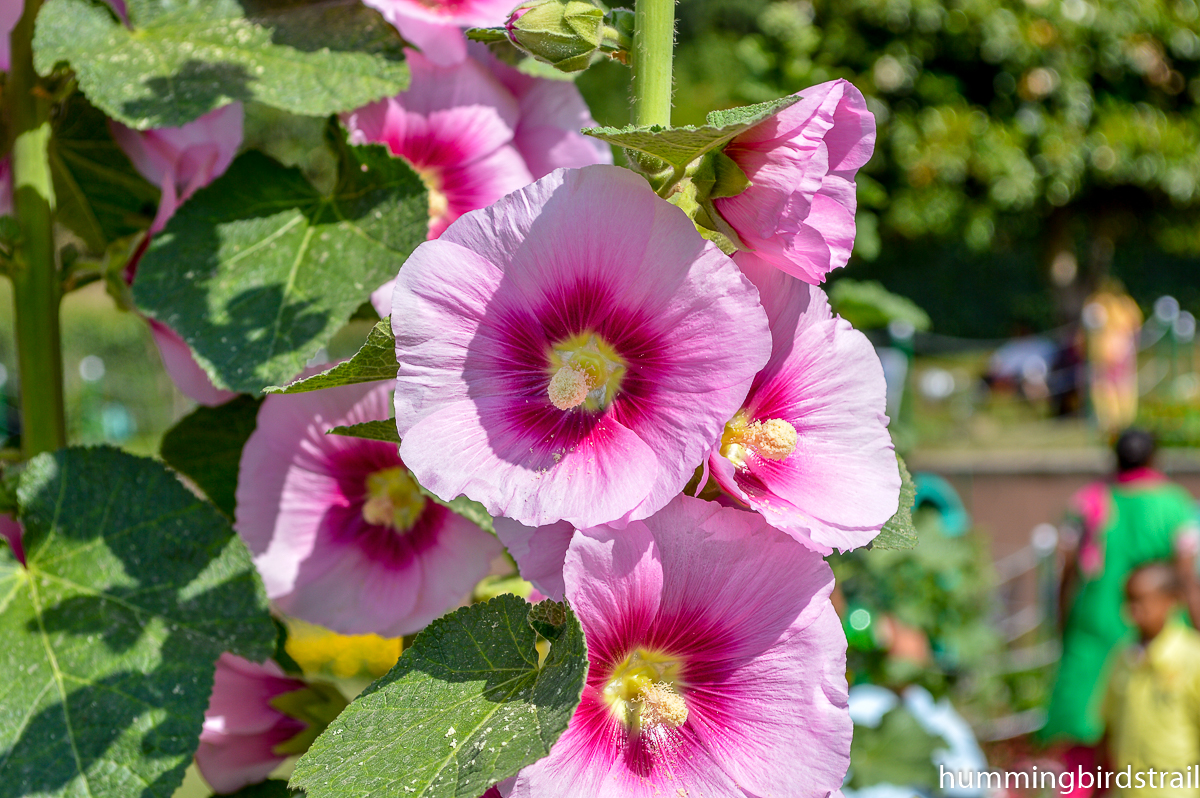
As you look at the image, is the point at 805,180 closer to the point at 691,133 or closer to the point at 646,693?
the point at 691,133

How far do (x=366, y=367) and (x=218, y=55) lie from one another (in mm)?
333

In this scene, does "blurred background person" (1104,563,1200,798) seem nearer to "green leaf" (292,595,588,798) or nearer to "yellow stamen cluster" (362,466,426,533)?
"yellow stamen cluster" (362,466,426,533)

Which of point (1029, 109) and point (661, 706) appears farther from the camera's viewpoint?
point (1029, 109)

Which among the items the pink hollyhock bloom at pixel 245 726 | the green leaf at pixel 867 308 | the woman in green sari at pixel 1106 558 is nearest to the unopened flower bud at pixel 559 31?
the pink hollyhock bloom at pixel 245 726

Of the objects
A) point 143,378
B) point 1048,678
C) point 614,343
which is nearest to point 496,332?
point 614,343

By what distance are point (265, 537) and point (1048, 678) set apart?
549 cm

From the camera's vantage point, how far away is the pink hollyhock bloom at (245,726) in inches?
31.5

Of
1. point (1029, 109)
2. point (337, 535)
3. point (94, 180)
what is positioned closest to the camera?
point (337, 535)

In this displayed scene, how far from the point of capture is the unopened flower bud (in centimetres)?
60

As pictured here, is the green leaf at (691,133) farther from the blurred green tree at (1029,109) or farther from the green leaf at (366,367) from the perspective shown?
the blurred green tree at (1029,109)

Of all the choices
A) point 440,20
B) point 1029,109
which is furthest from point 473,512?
point 1029,109

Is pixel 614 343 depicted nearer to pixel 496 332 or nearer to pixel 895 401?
pixel 496 332

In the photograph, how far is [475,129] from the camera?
2.66ft

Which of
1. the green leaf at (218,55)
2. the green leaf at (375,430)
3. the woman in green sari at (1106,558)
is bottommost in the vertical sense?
the woman in green sari at (1106,558)
